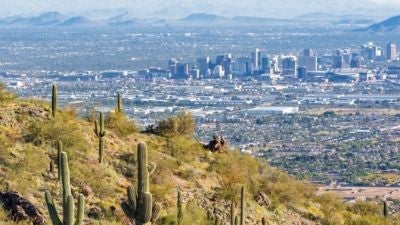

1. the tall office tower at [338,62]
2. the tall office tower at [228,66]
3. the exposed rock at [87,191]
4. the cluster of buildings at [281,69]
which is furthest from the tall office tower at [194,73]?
the exposed rock at [87,191]

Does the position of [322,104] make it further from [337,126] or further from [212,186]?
[212,186]

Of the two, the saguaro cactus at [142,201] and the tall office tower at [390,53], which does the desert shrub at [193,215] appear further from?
the tall office tower at [390,53]

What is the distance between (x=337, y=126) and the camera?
74.3m

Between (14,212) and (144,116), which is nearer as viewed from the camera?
(14,212)

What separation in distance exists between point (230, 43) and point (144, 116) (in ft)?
406

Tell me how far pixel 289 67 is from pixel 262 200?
115 m

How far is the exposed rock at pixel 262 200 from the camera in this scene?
19344mm

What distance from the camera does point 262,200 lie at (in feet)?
63.7

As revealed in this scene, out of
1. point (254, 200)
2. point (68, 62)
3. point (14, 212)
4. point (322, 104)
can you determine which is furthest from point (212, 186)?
point (68, 62)

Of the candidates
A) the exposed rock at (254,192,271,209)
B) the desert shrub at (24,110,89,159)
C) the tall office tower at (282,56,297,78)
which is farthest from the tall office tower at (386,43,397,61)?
the desert shrub at (24,110,89,159)

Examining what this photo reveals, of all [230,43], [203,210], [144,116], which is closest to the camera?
Result: [203,210]

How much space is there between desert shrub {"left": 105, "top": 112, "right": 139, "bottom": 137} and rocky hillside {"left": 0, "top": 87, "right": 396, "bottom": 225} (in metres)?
0.02

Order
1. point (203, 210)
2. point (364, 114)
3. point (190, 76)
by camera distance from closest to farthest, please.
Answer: point (203, 210), point (364, 114), point (190, 76)

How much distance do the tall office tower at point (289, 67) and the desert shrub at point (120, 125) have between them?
107633 millimetres
